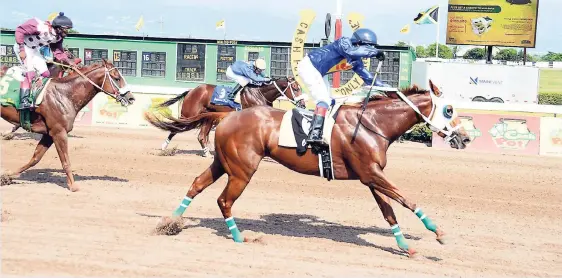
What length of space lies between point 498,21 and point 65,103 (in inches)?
1071

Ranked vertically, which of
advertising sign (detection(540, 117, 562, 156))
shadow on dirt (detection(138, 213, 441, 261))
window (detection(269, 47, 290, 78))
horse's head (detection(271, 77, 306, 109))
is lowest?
shadow on dirt (detection(138, 213, 441, 261))

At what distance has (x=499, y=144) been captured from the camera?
18359 mm

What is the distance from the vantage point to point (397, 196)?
7488 millimetres

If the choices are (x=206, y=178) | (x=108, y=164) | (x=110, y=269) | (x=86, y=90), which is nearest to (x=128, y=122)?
(x=108, y=164)

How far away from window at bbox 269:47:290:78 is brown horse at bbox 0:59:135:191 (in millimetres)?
19370

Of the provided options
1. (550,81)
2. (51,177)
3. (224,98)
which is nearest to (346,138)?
(51,177)

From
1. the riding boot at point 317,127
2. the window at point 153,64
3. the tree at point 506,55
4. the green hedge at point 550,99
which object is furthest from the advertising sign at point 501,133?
the tree at point 506,55

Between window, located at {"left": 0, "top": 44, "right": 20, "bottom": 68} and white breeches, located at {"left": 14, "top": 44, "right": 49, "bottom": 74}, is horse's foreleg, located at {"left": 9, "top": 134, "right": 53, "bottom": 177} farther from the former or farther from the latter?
window, located at {"left": 0, "top": 44, "right": 20, "bottom": 68}

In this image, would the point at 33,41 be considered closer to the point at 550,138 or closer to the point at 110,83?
the point at 110,83

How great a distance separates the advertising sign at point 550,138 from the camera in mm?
17938

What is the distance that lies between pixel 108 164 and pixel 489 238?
7542 millimetres

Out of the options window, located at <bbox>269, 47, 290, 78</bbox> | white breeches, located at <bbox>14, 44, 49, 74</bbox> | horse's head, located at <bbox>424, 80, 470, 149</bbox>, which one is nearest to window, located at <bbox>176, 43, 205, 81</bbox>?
window, located at <bbox>269, 47, 290, 78</bbox>

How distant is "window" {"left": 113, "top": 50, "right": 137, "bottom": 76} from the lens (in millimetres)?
31286

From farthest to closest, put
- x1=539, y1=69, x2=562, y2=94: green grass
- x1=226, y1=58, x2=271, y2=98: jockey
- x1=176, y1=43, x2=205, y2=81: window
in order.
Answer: x1=539, y1=69, x2=562, y2=94: green grass
x1=176, y1=43, x2=205, y2=81: window
x1=226, y1=58, x2=271, y2=98: jockey
